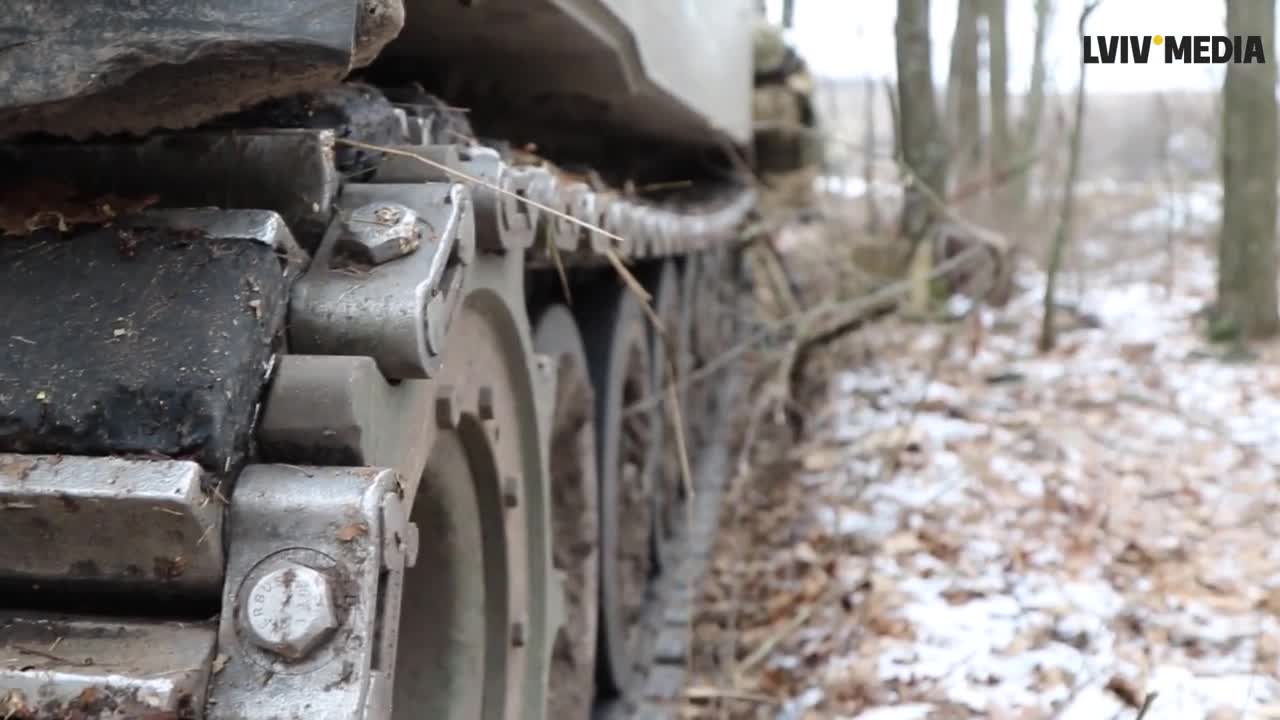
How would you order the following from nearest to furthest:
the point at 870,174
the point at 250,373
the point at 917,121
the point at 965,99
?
1. the point at 250,373
2. the point at 917,121
3. the point at 870,174
4. the point at 965,99

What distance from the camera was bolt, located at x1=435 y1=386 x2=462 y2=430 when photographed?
62.3 inches

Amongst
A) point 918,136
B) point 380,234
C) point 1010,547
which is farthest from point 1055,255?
point 380,234

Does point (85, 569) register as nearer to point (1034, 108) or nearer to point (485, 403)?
point (485, 403)

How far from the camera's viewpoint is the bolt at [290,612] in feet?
3.67

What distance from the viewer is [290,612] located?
1.13 metres

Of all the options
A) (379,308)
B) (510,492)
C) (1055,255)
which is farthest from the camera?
(1055,255)

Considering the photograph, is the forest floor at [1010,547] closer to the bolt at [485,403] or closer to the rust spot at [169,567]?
the bolt at [485,403]

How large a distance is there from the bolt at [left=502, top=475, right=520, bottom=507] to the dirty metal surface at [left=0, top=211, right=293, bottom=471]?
0.73 m

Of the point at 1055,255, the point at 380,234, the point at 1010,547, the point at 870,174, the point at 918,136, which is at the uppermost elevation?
the point at 380,234

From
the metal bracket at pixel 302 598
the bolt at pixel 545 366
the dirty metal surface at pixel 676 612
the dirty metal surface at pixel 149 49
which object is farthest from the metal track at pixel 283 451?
the dirty metal surface at pixel 676 612

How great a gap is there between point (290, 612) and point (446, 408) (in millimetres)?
497

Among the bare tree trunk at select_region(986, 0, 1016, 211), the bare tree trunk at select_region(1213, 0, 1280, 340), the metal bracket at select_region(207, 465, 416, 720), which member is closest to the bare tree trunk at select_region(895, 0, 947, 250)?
the bare tree trunk at select_region(1213, 0, 1280, 340)

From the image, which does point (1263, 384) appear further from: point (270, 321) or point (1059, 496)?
point (270, 321)

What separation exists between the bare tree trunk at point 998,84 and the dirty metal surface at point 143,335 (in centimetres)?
1175
